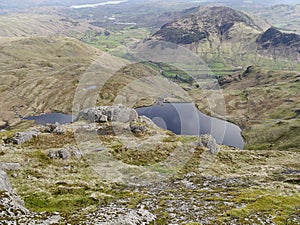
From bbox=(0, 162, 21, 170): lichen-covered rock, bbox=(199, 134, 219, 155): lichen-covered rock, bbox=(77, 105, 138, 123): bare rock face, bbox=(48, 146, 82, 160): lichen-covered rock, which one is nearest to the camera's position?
bbox=(0, 162, 21, 170): lichen-covered rock

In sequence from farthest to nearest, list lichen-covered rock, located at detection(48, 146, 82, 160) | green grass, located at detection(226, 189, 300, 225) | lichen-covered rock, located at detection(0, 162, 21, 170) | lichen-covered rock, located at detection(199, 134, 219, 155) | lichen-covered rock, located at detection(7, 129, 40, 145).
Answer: lichen-covered rock, located at detection(199, 134, 219, 155), lichen-covered rock, located at detection(7, 129, 40, 145), lichen-covered rock, located at detection(48, 146, 82, 160), lichen-covered rock, located at detection(0, 162, 21, 170), green grass, located at detection(226, 189, 300, 225)

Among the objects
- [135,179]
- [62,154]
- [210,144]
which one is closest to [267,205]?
[135,179]

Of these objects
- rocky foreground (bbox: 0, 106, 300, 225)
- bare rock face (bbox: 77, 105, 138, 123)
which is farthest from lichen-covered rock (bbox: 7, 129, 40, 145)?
bare rock face (bbox: 77, 105, 138, 123)

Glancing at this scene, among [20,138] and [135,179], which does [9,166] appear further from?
[135,179]

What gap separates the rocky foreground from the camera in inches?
1450

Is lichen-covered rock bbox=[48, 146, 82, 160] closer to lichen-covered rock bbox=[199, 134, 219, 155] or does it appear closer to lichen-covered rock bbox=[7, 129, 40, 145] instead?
lichen-covered rock bbox=[7, 129, 40, 145]

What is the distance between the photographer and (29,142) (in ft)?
239

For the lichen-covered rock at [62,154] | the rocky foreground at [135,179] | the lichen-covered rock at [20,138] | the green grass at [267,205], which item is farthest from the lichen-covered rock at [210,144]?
the lichen-covered rock at [20,138]

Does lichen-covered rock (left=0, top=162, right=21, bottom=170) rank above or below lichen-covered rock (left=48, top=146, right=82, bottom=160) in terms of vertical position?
above

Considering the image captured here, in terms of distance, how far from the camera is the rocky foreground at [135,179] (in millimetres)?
36828

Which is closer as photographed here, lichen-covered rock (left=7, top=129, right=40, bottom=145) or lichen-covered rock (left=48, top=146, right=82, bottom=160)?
lichen-covered rock (left=48, top=146, right=82, bottom=160)

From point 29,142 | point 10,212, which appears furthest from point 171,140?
point 10,212

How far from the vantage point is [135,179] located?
188 ft

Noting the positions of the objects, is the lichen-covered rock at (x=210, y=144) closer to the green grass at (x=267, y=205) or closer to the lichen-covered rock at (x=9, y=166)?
the green grass at (x=267, y=205)
